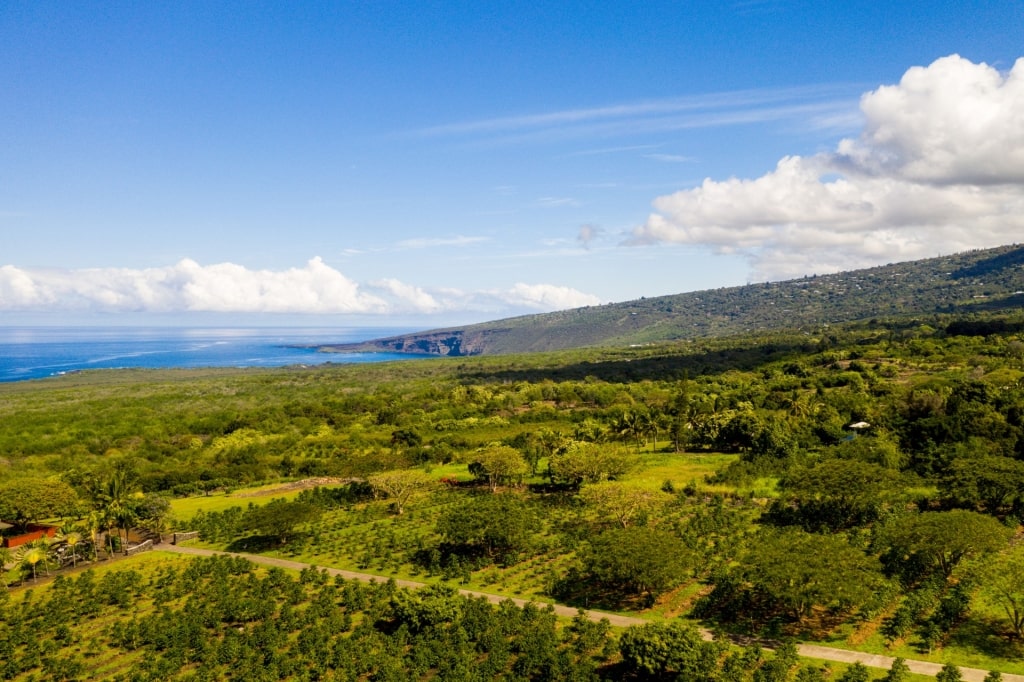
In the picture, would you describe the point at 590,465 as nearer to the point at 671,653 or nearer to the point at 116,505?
the point at 671,653

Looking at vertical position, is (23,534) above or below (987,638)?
above

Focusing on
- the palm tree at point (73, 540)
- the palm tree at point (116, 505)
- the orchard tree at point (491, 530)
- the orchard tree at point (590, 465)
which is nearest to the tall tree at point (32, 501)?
the palm tree at point (73, 540)

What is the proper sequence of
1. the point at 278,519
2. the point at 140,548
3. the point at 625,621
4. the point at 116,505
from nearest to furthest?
1. the point at 625,621
2. the point at 116,505
3. the point at 278,519
4. the point at 140,548

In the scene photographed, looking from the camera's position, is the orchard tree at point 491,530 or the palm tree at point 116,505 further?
the palm tree at point 116,505

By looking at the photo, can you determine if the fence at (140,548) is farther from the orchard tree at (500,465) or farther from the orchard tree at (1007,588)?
the orchard tree at (1007,588)

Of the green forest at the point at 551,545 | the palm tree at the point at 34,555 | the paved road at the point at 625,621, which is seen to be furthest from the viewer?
the palm tree at the point at 34,555

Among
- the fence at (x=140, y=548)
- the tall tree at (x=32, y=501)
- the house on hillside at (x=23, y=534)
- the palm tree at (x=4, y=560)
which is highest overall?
the tall tree at (x=32, y=501)

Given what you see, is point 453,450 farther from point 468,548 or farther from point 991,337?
point 991,337

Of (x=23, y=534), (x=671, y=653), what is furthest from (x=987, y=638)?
(x=23, y=534)
